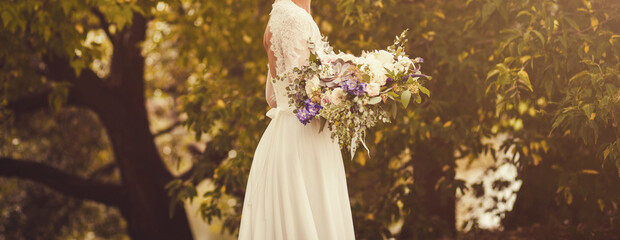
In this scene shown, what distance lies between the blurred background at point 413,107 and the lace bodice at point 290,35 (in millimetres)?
1614

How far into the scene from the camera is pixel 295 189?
11.3 feet

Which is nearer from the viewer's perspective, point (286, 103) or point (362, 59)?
point (362, 59)

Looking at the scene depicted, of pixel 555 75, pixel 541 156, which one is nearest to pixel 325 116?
pixel 555 75

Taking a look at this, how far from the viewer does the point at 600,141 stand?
16.5 ft

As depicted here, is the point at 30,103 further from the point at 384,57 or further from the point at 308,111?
the point at 384,57

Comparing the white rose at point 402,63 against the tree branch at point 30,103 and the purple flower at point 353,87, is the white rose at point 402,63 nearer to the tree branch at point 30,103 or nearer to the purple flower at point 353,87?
the purple flower at point 353,87

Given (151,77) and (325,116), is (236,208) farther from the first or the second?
(151,77)

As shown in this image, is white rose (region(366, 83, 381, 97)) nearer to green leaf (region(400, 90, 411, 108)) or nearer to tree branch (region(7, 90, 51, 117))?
green leaf (region(400, 90, 411, 108))

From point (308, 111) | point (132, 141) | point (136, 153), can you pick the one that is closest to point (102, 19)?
point (132, 141)

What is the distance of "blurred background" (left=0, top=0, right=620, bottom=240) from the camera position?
453cm

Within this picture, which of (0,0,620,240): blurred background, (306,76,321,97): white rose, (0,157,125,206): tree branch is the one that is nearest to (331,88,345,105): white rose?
(306,76,321,97): white rose

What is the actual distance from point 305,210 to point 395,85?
2.79ft

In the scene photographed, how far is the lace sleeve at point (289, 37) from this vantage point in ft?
10.9

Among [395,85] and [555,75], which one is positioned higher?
[555,75]
